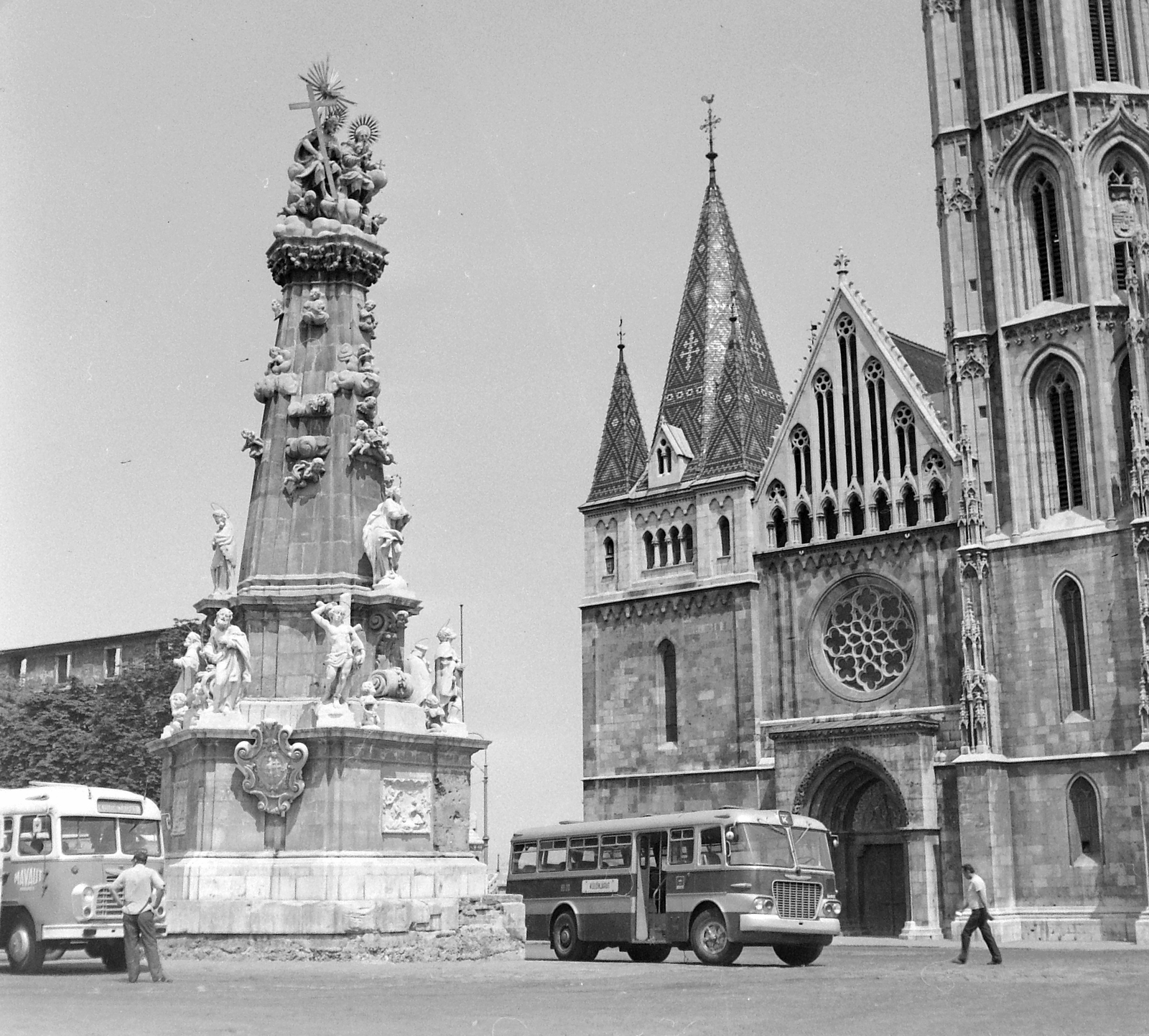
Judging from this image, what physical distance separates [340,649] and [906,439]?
93.3 feet

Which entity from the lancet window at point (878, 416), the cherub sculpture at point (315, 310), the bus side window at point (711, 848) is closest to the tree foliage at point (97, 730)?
the lancet window at point (878, 416)

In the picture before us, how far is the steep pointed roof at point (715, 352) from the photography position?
51.2 metres

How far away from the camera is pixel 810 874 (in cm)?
2448

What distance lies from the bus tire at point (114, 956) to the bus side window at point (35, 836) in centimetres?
140

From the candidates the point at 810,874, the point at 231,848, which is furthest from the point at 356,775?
the point at 810,874

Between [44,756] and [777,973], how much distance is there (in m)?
32.8

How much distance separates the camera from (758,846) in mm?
24266

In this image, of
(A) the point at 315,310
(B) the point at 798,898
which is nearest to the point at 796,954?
(B) the point at 798,898

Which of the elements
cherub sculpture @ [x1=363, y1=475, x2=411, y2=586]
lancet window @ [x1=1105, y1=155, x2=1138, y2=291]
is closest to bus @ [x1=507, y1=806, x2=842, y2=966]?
cherub sculpture @ [x1=363, y1=475, x2=411, y2=586]

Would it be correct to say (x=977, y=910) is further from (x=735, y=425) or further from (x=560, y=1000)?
(x=735, y=425)

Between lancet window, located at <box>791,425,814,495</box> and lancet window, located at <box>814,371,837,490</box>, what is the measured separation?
47cm

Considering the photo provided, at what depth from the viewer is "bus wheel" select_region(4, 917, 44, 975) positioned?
18.8 meters

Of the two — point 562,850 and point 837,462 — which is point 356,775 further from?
point 837,462

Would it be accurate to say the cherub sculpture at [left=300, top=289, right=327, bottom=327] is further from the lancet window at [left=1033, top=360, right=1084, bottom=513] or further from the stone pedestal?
the lancet window at [left=1033, top=360, right=1084, bottom=513]
